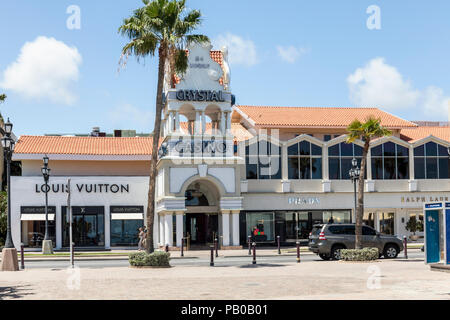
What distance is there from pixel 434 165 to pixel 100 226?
2536 cm

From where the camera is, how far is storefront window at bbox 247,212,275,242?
46750 millimetres

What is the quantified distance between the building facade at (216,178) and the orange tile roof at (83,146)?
8cm

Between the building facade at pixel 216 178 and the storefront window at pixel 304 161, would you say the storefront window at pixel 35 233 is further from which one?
the storefront window at pixel 304 161

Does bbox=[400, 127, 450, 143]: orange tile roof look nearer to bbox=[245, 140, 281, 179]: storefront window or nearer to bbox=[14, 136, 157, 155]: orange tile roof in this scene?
bbox=[245, 140, 281, 179]: storefront window

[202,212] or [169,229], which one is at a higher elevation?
[202,212]

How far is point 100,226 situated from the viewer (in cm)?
4634

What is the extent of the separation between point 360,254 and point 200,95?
18.1 m

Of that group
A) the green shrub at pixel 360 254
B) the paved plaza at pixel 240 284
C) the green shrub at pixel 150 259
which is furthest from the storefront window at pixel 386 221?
the green shrub at pixel 150 259

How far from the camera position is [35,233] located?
4566cm

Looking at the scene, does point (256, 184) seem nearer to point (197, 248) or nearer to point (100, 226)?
point (197, 248)

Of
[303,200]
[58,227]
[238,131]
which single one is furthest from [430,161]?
[58,227]

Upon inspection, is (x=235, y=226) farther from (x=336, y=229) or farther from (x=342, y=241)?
(x=342, y=241)

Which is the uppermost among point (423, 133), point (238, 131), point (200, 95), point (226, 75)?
point (226, 75)

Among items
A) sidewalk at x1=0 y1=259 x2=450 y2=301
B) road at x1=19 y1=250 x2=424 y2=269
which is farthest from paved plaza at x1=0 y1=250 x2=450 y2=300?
road at x1=19 y1=250 x2=424 y2=269
